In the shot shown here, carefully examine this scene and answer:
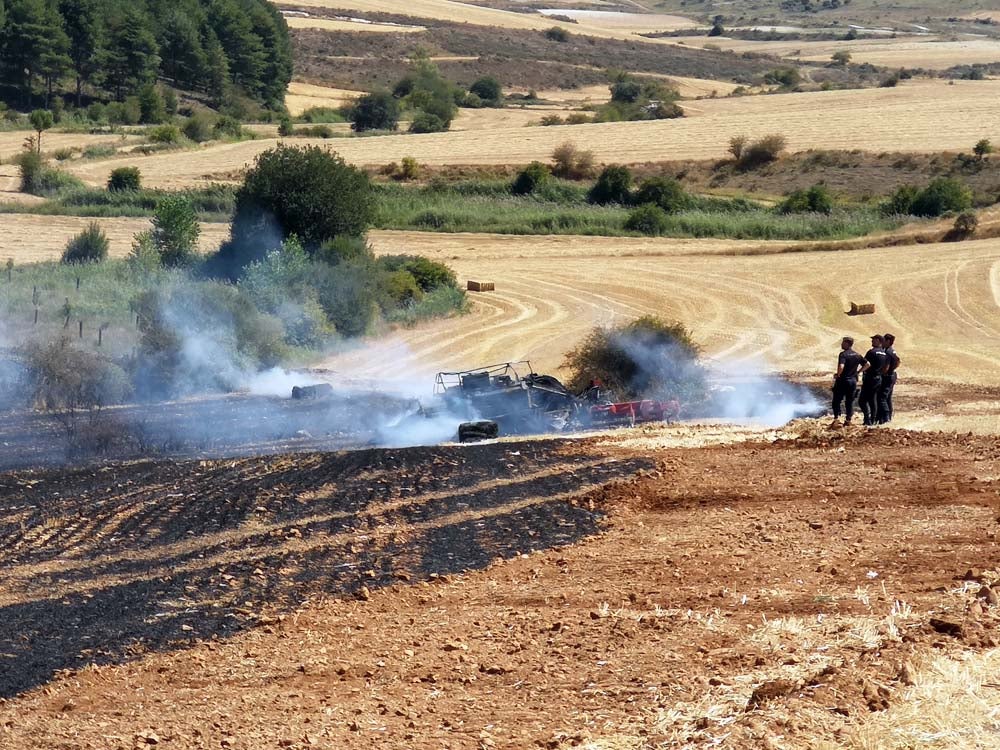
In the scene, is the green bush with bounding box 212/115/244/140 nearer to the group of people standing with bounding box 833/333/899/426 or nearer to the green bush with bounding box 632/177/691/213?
the green bush with bounding box 632/177/691/213

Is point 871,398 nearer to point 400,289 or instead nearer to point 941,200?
point 400,289

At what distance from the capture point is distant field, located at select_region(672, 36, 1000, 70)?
119312mm

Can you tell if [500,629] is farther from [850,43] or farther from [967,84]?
[850,43]

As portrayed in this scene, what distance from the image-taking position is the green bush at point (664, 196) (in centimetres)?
5119

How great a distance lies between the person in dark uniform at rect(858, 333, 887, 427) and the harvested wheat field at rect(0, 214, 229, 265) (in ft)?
72.1

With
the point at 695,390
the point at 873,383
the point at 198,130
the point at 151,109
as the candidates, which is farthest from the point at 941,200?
the point at 151,109

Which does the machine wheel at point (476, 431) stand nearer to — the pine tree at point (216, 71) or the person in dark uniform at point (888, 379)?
the person in dark uniform at point (888, 379)

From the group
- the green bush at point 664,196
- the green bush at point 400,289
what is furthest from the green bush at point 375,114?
the green bush at point 400,289

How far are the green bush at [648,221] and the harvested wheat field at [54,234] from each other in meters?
13.8

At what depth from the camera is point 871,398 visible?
20891 millimetres

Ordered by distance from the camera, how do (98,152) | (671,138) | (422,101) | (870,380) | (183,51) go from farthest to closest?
1. (183,51)
2. (422,101)
3. (671,138)
4. (98,152)
5. (870,380)

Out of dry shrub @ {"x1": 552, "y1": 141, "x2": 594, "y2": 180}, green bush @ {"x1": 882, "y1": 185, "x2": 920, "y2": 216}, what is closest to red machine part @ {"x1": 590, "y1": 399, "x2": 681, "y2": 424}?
green bush @ {"x1": 882, "y1": 185, "x2": 920, "y2": 216}

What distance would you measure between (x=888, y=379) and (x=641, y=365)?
14.1ft

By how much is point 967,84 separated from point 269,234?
6804cm
